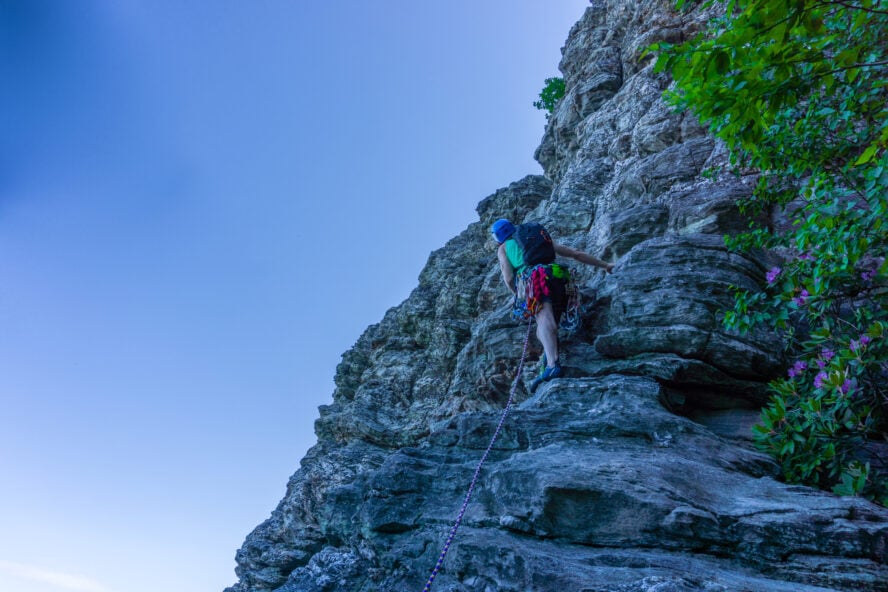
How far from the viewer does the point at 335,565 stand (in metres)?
6.70

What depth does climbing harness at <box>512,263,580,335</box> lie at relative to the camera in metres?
9.36

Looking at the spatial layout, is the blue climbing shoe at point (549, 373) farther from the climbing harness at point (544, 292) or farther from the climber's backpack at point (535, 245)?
the climber's backpack at point (535, 245)

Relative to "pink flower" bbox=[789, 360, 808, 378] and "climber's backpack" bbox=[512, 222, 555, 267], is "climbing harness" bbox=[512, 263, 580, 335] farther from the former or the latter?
"pink flower" bbox=[789, 360, 808, 378]

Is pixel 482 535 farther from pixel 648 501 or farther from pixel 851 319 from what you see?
pixel 851 319

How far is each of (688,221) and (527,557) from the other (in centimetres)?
832

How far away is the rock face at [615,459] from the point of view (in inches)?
181

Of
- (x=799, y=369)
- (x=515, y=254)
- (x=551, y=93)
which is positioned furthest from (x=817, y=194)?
(x=551, y=93)

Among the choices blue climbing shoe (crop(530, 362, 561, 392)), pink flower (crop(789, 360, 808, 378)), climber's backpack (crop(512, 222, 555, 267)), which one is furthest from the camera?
climber's backpack (crop(512, 222, 555, 267))

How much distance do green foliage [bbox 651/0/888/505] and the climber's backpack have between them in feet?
11.1

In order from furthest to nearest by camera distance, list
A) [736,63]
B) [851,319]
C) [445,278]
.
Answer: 1. [445,278]
2. [851,319]
3. [736,63]

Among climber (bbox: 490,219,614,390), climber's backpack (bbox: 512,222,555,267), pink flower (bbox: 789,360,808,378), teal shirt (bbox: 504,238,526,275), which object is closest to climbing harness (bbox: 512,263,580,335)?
climber (bbox: 490,219,614,390)

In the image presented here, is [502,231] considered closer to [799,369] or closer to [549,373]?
[549,373]

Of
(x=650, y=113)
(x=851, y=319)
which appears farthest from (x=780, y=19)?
(x=650, y=113)

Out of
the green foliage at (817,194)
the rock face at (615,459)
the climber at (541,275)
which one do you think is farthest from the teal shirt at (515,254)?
the green foliage at (817,194)
